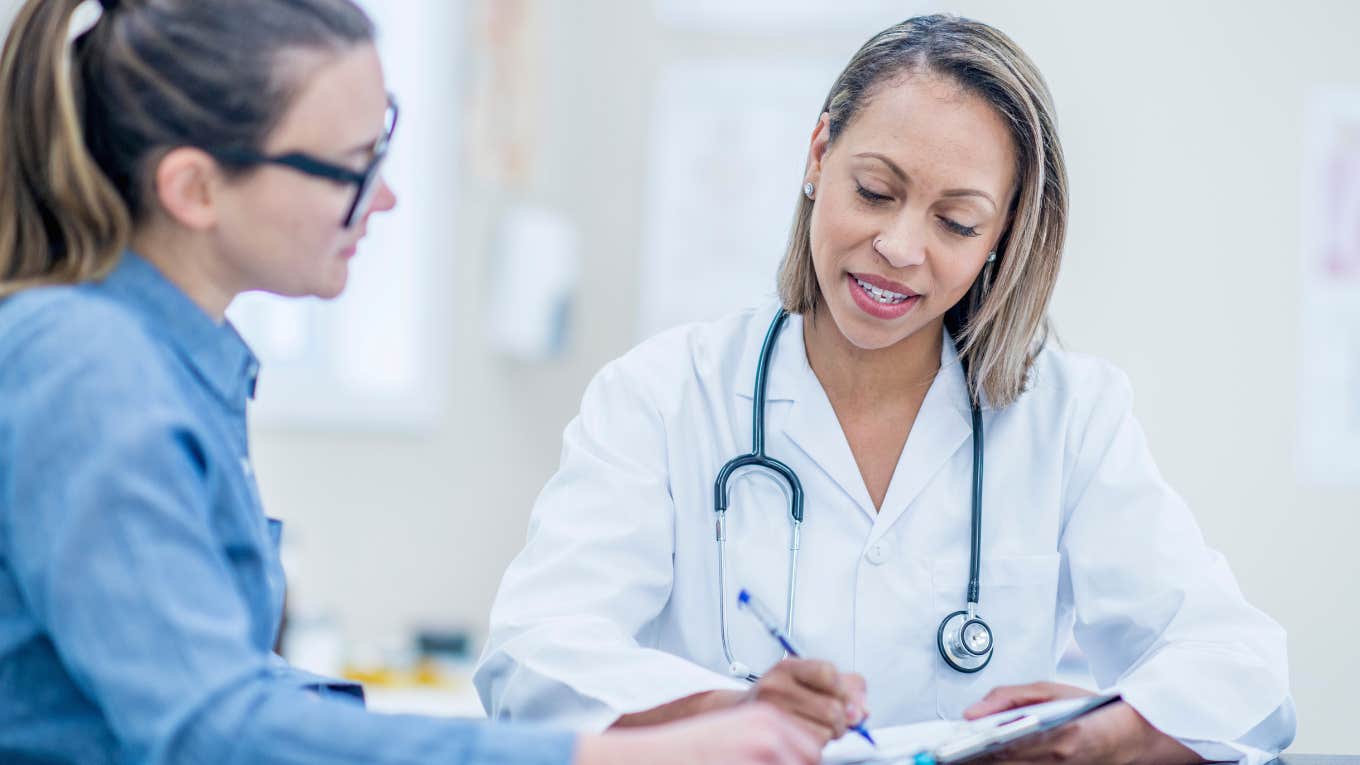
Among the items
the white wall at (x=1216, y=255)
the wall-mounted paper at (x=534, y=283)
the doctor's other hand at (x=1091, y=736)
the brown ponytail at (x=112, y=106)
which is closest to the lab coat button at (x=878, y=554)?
the doctor's other hand at (x=1091, y=736)

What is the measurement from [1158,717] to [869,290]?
1.55 feet

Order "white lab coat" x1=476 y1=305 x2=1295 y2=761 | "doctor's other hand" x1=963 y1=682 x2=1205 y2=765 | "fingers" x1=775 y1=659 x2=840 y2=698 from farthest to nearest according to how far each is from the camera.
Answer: "white lab coat" x1=476 y1=305 x2=1295 y2=761, "doctor's other hand" x1=963 y1=682 x2=1205 y2=765, "fingers" x1=775 y1=659 x2=840 y2=698

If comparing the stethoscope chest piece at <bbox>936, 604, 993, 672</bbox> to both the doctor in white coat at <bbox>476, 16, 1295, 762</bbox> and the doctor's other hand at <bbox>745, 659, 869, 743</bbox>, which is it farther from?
the doctor's other hand at <bbox>745, 659, 869, 743</bbox>

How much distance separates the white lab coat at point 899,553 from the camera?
121 centimetres

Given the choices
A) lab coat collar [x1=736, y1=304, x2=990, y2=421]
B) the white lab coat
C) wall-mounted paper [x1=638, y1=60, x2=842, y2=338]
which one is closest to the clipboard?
the white lab coat

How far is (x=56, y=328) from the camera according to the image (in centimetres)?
76

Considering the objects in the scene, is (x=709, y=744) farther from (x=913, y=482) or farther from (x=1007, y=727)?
(x=913, y=482)

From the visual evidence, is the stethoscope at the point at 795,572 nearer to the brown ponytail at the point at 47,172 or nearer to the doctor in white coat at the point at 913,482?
the doctor in white coat at the point at 913,482

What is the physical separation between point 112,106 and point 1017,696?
85 centimetres

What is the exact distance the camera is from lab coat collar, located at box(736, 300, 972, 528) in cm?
133

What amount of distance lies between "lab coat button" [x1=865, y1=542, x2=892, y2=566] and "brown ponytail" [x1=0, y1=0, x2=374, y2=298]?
0.72 m

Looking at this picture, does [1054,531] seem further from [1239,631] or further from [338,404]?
[338,404]

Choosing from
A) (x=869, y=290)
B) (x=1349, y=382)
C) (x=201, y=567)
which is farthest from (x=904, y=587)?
(x=1349, y=382)

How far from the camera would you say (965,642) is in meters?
1.25
